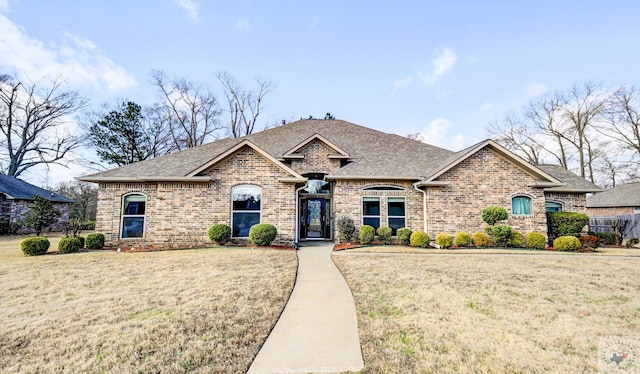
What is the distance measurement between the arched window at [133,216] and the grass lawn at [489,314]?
9699 mm

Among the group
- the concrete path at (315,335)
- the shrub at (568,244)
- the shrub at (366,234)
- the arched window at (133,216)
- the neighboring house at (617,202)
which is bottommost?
the concrete path at (315,335)

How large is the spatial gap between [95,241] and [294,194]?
843 centimetres

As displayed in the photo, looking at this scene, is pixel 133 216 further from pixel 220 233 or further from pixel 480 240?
pixel 480 240

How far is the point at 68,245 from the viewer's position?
11484 mm

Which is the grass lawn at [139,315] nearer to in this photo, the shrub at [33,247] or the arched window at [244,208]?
the shrub at [33,247]

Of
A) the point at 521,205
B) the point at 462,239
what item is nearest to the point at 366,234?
the point at 462,239

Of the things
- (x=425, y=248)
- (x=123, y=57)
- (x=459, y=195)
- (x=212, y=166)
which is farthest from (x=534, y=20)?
(x=123, y=57)

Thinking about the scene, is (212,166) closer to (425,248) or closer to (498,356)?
(425,248)

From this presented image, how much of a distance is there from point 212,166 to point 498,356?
12.2 m

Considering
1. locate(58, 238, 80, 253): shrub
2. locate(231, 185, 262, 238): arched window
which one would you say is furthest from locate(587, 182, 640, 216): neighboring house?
locate(58, 238, 80, 253): shrub

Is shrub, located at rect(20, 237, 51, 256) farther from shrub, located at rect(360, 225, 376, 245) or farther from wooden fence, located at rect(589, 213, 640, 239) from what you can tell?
wooden fence, located at rect(589, 213, 640, 239)

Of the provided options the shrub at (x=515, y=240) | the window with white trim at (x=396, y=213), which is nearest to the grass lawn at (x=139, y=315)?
the window with white trim at (x=396, y=213)

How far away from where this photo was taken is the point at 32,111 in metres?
30.4

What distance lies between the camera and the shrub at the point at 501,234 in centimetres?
1280
